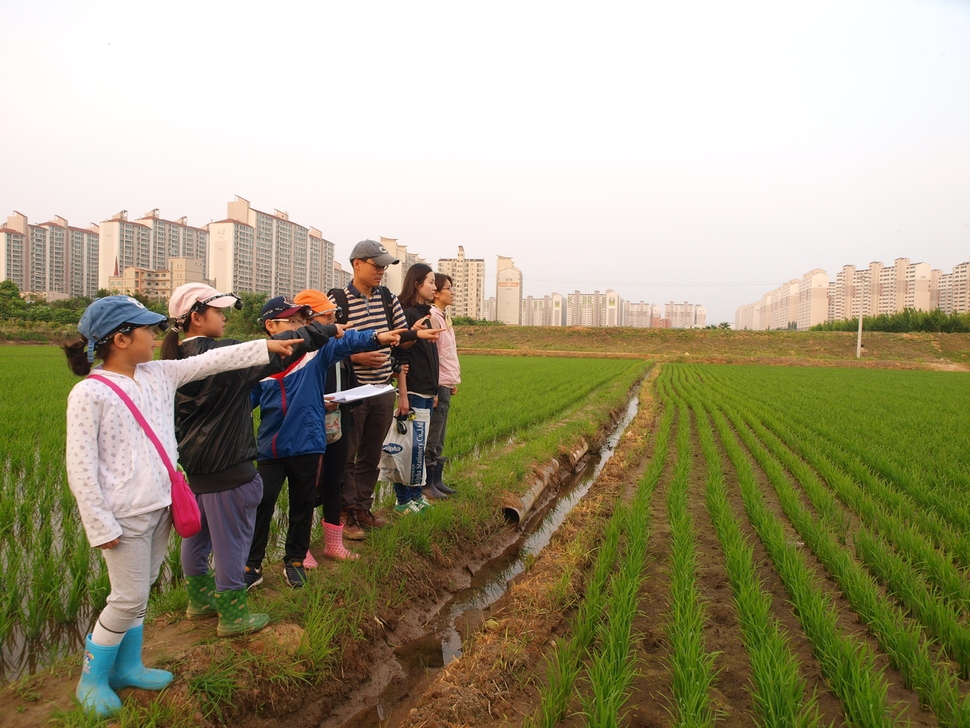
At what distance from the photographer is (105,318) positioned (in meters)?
1.71

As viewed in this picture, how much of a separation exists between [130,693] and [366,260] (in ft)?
7.28

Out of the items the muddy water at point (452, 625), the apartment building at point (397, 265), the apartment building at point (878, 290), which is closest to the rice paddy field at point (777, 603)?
the muddy water at point (452, 625)

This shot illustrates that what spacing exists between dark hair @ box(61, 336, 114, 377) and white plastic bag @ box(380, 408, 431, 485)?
2244mm

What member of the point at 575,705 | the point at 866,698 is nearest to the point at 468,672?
the point at 575,705

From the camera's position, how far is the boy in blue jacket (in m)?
2.61

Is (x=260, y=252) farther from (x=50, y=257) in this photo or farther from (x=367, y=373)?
(x=367, y=373)

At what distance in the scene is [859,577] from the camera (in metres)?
2.96

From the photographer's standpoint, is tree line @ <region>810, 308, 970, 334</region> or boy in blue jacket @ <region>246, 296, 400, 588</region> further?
tree line @ <region>810, 308, 970, 334</region>

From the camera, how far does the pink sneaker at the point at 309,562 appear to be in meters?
2.90

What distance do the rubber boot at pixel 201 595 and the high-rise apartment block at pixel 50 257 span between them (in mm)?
66725

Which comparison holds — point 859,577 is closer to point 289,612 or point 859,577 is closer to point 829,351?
point 289,612

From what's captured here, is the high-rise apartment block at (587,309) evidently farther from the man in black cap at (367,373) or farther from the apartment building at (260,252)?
the man in black cap at (367,373)

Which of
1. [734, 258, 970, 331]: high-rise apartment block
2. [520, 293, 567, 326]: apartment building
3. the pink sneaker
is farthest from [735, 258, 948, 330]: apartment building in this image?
the pink sneaker

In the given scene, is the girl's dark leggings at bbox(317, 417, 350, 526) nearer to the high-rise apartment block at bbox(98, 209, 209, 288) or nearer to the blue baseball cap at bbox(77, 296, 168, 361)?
the blue baseball cap at bbox(77, 296, 168, 361)
